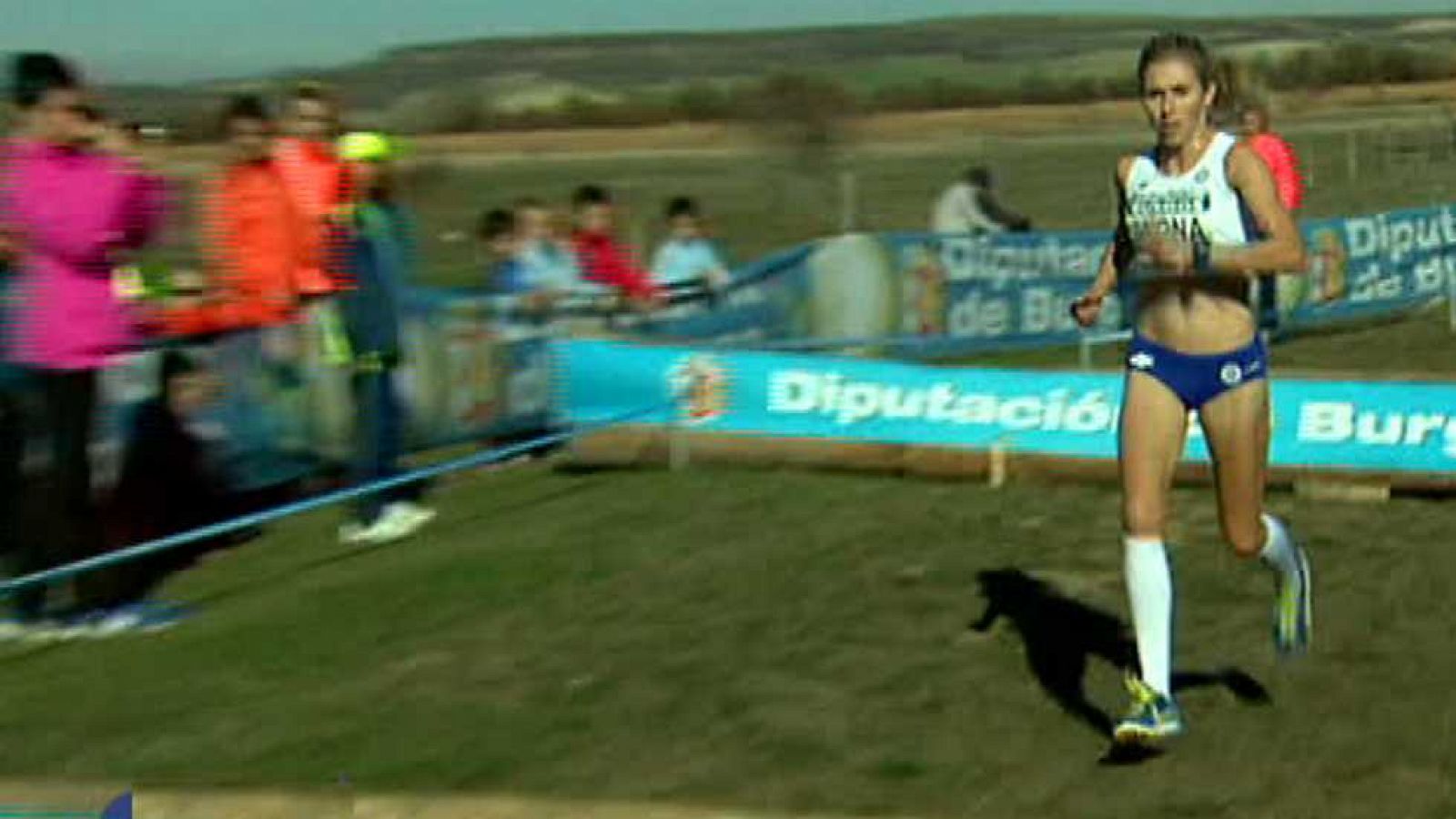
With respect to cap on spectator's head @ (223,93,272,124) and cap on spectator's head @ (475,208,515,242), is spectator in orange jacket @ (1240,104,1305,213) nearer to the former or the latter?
cap on spectator's head @ (475,208,515,242)

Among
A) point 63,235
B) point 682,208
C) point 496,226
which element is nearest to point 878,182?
point 682,208

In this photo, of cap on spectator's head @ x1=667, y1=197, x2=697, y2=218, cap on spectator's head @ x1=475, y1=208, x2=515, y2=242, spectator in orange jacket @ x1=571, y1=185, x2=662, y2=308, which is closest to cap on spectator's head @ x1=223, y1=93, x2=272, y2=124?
cap on spectator's head @ x1=475, y1=208, x2=515, y2=242

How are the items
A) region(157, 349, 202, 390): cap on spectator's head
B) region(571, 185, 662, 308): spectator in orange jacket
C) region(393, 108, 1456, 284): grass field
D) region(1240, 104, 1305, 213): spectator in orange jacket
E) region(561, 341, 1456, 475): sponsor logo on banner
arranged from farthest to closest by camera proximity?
region(393, 108, 1456, 284): grass field → region(1240, 104, 1305, 213): spectator in orange jacket → region(571, 185, 662, 308): spectator in orange jacket → region(561, 341, 1456, 475): sponsor logo on banner → region(157, 349, 202, 390): cap on spectator's head

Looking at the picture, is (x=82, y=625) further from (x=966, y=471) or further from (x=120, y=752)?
(x=966, y=471)

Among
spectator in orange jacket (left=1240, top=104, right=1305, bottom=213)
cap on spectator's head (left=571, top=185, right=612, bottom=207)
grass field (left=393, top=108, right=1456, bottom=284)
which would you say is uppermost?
spectator in orange jacket (left=1240, top=104, right=1305, bottom=213)

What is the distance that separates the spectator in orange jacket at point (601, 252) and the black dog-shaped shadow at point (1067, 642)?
5.92 meters

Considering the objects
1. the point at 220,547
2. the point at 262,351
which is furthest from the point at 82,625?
the point at 262,351

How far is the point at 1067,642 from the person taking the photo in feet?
27.9

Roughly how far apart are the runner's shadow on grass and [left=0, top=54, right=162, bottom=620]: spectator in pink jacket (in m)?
3.44

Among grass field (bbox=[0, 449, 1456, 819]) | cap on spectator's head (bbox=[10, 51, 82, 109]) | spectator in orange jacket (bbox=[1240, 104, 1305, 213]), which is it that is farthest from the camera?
spectator in orange jacket (bbox=[1240, 104, 1305, 213])

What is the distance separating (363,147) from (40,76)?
2512 mm

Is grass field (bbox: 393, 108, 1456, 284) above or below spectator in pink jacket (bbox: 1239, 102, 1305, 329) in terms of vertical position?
below

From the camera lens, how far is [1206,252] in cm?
695

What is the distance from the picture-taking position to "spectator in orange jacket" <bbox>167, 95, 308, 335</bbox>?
1146 cm
